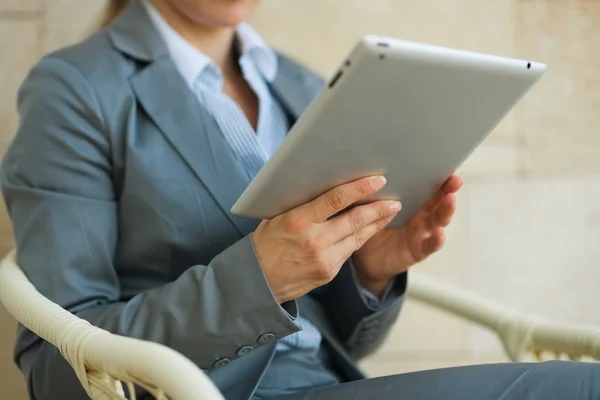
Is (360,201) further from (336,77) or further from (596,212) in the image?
→ (596,212)

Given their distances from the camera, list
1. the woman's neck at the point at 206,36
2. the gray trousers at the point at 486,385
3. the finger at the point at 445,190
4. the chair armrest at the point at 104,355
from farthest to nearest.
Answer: the woman's neck at the point at 206,36 → the finger at the point at 445,190 → the gray trousers at the point at 486,385 → the chair armrest at the point at 104,355

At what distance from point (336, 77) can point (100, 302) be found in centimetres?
36

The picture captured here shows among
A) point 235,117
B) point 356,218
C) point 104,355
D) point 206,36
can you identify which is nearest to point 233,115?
point 235,117

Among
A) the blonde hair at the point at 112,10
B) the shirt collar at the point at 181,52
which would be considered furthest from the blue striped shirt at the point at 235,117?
the blonde hair at the point at 112,10

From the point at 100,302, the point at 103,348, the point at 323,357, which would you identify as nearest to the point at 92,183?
the point at 100,302

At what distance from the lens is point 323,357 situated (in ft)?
2.86

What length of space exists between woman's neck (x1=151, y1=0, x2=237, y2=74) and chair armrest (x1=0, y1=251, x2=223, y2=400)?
355mm

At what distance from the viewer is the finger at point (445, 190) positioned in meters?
0.76

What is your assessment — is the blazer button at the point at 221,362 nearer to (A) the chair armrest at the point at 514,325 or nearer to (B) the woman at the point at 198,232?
(B) the woman at the point at 198,232

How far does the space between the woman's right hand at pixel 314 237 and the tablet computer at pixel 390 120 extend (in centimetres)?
2

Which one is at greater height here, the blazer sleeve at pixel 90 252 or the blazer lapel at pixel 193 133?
the blazer lapel at pixel 193 133

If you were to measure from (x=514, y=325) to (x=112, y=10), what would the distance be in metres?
0.66

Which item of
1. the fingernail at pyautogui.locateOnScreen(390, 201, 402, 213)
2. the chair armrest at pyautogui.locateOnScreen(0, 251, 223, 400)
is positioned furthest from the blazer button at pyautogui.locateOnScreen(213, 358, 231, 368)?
the fingernail at pyautogui.locateOnScreen(390, 201, 402, 213)

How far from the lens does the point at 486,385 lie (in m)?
0.64
